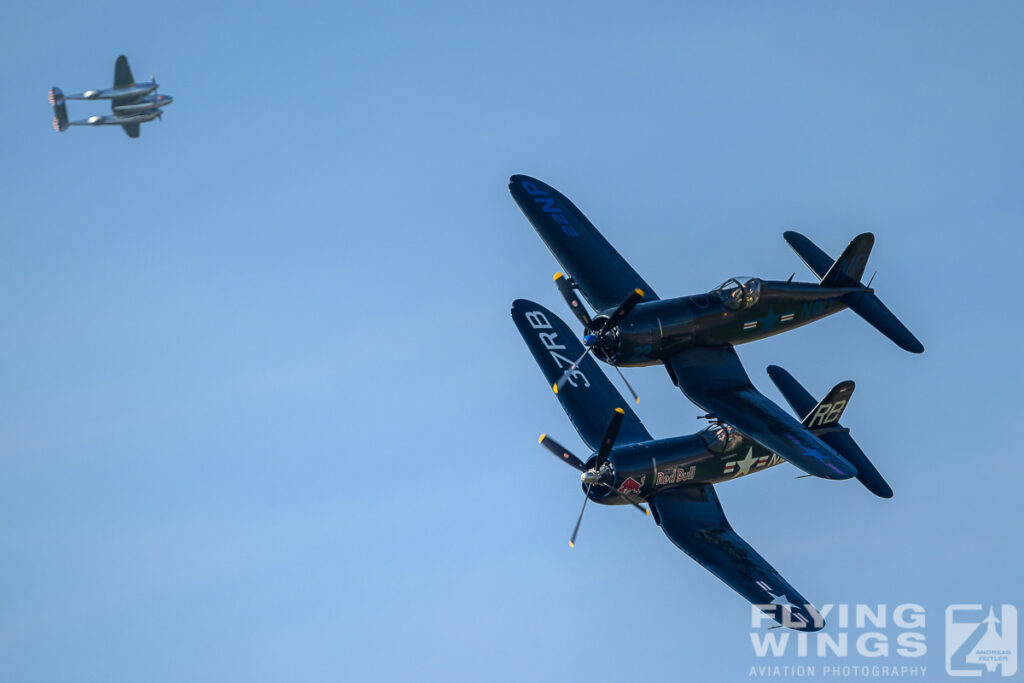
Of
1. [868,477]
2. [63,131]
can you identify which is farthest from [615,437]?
[63,131]

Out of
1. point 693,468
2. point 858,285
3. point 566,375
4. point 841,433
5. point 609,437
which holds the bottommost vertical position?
point 693,468

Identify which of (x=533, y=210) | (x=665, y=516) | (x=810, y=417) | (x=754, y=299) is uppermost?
(x=533, y=210)

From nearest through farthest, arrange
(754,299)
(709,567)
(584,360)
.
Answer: (709,567) < (754,299) < (584,360)

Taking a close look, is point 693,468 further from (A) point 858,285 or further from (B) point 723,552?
(A) point 858,285

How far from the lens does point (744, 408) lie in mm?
46250

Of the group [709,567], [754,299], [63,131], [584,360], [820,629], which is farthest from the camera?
[63,131]

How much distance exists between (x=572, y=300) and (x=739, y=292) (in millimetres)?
5855

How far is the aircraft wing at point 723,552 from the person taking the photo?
42875 millimetres

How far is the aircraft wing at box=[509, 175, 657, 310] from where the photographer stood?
51.2m

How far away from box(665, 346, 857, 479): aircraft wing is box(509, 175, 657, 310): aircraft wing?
3.53 metres

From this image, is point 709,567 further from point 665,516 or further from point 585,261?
point 585,261

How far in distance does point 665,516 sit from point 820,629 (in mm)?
6887

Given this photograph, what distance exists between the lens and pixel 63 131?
56688 mm

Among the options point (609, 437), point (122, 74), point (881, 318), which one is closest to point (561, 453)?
point (609, 437)
